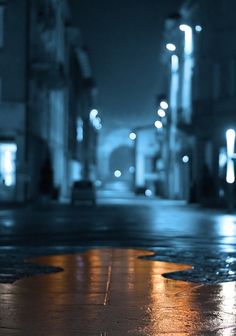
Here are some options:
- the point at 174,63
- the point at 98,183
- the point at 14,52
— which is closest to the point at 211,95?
the point at 14,52

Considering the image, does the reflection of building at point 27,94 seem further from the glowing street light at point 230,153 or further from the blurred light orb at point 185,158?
the blurred light orb at point 185,158

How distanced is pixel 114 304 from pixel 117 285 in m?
1.72

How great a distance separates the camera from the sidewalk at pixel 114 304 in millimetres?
7457

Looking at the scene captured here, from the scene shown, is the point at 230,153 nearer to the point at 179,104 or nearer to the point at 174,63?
the point at 179,104

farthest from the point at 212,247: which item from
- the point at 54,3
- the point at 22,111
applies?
the point at 54,3

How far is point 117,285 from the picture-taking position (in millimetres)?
10672

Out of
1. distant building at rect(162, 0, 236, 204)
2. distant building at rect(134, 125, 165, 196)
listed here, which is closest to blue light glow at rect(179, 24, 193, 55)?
distant building at rect(162, 0, 236, 204)

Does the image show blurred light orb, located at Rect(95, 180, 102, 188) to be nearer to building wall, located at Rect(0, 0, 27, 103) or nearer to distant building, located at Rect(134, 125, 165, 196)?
distant building, located at Rect(134, 125, 165, 196)

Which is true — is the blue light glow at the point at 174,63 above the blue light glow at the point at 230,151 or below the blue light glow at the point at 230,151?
above

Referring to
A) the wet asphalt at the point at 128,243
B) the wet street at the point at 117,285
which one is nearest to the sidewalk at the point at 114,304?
the wet street at the point at 117,285

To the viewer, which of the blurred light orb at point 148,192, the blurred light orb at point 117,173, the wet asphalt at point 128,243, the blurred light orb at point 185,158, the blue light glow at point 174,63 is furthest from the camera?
the blurred light orb at point 117,173

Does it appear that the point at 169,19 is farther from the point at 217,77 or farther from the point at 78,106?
the point at 217,77

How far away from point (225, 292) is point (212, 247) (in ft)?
23.4

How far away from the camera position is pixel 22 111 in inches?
1891
